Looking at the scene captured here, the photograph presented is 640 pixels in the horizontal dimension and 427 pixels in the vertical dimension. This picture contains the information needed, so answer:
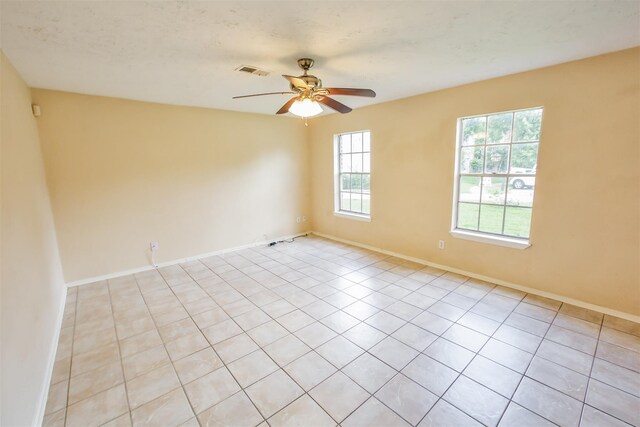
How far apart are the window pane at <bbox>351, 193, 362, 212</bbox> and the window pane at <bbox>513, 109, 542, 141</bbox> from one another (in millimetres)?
2563

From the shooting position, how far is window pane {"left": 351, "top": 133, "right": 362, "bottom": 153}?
504cm

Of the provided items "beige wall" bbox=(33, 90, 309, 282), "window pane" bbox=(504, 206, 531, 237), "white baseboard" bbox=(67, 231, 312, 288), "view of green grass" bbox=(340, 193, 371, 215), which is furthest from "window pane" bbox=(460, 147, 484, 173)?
"white baseboard" bbox=(67, 231, 312, 288)

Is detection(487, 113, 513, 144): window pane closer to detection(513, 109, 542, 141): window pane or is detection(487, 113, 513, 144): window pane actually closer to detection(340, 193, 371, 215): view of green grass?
detection(513, 109, 542, 141): window pane

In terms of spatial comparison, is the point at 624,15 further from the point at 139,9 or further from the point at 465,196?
the point at 139,9

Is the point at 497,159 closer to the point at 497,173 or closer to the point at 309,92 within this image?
the point at 497,173

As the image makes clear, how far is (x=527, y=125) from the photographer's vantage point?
3113 mm

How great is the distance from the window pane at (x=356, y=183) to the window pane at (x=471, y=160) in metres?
1.84

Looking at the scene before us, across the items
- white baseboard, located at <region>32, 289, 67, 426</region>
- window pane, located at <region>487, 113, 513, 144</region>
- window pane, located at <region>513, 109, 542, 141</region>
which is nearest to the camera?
white baseboard, located at <region>32, 289, 67, 426</region>

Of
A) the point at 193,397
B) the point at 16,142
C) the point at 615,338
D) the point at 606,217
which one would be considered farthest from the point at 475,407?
the point at 16,142

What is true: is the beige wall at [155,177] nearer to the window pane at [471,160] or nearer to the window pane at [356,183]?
the window pane at [356,183]

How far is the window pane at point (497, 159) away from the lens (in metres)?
3.30

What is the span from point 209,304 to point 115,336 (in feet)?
2.82

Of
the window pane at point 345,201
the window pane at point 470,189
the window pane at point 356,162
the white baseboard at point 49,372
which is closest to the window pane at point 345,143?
the window pane at point 356,162

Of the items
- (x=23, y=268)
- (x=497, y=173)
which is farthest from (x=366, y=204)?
(x=23, y=268)
